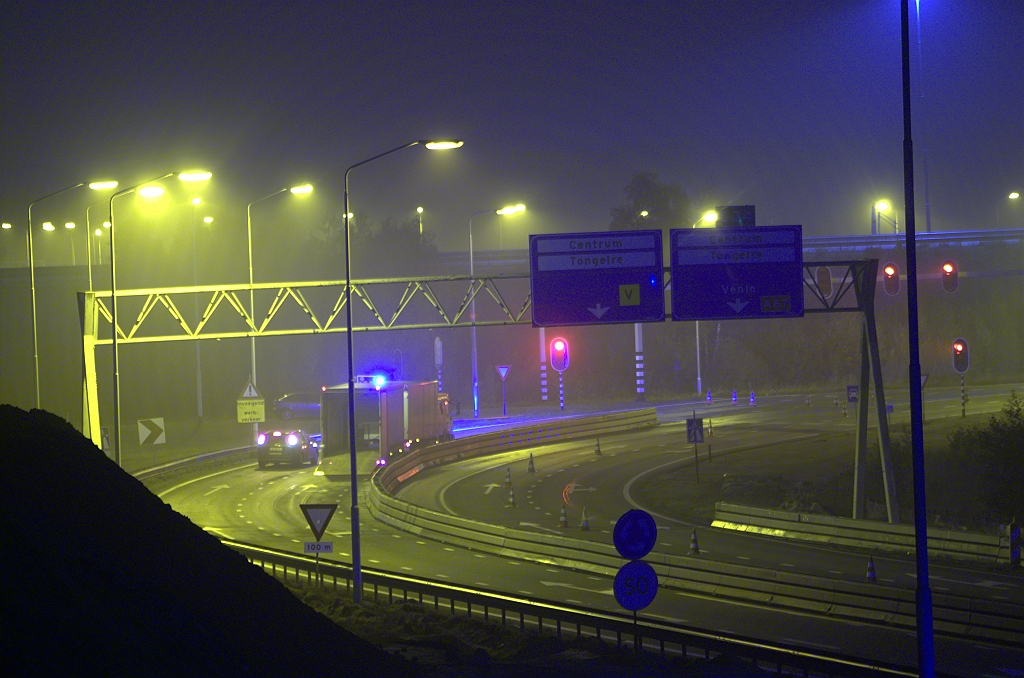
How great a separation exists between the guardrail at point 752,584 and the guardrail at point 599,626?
3.52 metres

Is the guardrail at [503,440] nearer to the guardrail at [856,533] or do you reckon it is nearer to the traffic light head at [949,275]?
the guardrail at [856,533]

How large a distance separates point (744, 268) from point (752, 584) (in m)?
7.94

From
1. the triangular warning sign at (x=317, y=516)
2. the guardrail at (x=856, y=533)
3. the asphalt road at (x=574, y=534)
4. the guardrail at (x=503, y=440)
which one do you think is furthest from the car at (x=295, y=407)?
the triangular warning sign at (x=317, y=516)

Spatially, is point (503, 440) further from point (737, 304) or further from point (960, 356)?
point (737, 304)

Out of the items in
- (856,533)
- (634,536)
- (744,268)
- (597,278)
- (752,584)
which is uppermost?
(744,268)

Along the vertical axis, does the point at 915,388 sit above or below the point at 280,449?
above

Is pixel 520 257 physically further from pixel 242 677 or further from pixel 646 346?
pixel 242 677

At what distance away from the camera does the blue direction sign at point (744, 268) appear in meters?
22.7

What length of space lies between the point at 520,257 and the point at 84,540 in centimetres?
5765

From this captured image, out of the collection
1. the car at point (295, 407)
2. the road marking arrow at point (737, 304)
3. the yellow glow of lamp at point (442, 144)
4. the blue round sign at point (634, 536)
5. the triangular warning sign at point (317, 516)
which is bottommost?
the car at point (295, 407)

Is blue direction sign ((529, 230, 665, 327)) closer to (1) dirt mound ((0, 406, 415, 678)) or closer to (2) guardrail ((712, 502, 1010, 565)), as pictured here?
(2) guardrail ((712, 502, 1010, 565))

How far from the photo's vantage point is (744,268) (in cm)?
2275

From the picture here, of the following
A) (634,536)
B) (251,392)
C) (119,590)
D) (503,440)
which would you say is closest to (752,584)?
(634,536)

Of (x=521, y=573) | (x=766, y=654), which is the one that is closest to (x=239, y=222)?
(x=521, y=573)
